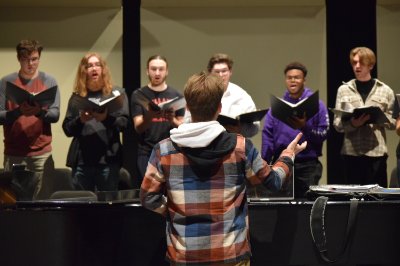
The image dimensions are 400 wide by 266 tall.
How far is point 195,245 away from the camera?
8.59ft

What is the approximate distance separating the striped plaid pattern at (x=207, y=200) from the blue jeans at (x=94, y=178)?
222cm

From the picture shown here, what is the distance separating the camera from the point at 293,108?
4477 millimetres

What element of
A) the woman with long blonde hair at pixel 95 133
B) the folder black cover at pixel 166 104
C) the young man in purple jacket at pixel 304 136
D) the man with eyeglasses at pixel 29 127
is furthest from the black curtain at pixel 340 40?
the man with eyeglasses at pixel 29 127

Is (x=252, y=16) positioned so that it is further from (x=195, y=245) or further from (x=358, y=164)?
(x=195, y=245)

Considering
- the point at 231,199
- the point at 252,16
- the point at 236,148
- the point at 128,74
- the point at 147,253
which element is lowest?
the point at 147,253

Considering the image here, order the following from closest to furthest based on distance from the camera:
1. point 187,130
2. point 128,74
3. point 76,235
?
point 187,130 → point 76,235 → point 128,74

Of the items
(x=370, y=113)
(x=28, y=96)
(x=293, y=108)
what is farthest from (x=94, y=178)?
(x=370, y=113)

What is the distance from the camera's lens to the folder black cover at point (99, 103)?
453 centimetres

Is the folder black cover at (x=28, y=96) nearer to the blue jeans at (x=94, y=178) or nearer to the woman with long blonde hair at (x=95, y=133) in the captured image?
the woman with long blonde hair at (x=95, y=133)

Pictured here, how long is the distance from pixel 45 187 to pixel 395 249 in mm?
2880

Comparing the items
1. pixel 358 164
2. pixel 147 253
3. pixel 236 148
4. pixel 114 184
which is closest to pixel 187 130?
pixel 236 148

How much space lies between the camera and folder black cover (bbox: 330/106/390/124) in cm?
453

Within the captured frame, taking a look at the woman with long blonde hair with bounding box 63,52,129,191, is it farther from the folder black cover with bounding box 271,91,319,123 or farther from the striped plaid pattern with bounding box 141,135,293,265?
the striped plaid pattern with bounding box 141,135,293,265

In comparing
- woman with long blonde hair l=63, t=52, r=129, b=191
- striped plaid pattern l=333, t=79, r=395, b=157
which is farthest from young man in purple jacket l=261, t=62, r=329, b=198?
woman with long blonde hair l=63, t=52, r=129, b=191
